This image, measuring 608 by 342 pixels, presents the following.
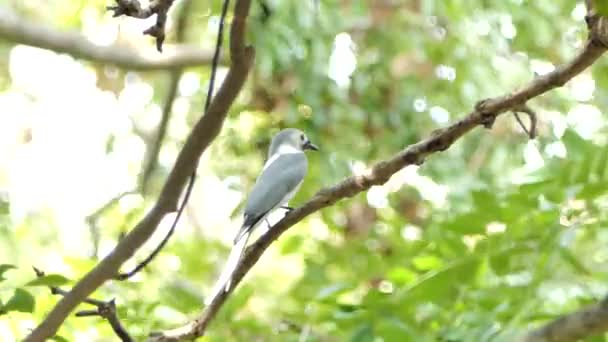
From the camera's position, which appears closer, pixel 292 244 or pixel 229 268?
pixel 229 268

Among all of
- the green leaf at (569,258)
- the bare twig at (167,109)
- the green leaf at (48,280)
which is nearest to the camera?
the green leaf at (48,280)

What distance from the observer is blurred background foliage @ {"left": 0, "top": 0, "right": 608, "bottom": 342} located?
1808mm

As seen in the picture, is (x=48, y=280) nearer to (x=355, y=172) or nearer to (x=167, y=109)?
(x=355, y=172)

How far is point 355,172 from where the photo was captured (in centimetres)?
185

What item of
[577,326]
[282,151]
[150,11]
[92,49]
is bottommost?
[577,326]

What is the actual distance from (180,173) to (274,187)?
28.8 inches

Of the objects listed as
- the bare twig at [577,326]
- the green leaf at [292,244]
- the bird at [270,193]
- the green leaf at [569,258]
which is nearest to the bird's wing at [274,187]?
the bird at [270,193]

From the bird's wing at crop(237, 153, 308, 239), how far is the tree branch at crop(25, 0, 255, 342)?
562 mm

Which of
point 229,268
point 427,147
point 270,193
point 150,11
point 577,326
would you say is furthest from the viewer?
point 270,193

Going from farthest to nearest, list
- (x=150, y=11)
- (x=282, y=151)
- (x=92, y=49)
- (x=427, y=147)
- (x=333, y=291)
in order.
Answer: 1. (x=92, y=49)
2. (x=282, y=151)
3. (x=333, y=291)
4. (x=427, y=147)
5. (x=150, y=11)

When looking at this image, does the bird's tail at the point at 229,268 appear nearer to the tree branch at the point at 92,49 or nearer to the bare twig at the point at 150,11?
the bare twig at the point at 150,11

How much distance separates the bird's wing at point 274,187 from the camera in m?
2.00

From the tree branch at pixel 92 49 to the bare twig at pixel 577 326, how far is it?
2.63 meters

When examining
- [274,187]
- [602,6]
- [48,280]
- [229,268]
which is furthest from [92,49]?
[602,6]
